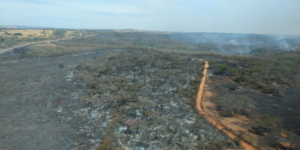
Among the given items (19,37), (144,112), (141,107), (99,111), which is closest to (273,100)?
(144,112)

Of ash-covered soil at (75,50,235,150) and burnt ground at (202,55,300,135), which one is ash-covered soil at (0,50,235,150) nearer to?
ash-covered soil at (75,50,235,150)

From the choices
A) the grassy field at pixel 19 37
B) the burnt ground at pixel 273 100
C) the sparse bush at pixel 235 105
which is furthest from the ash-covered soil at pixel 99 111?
the grassy field at pixel 19 37

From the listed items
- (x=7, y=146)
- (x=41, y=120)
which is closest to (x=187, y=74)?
(x=41, y=120)

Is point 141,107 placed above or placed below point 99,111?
above

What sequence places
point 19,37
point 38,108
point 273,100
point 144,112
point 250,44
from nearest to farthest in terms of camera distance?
1. point 38,108
2. point 144,112
3. point 273,100
4. point 19,37
5. point 250,44

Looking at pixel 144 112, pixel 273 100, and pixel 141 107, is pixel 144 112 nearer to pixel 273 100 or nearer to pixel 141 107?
pixel 141 107

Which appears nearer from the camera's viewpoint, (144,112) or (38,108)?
(38,108)

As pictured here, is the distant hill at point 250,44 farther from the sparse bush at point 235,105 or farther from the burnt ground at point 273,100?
the sparse bush at point 235,105
